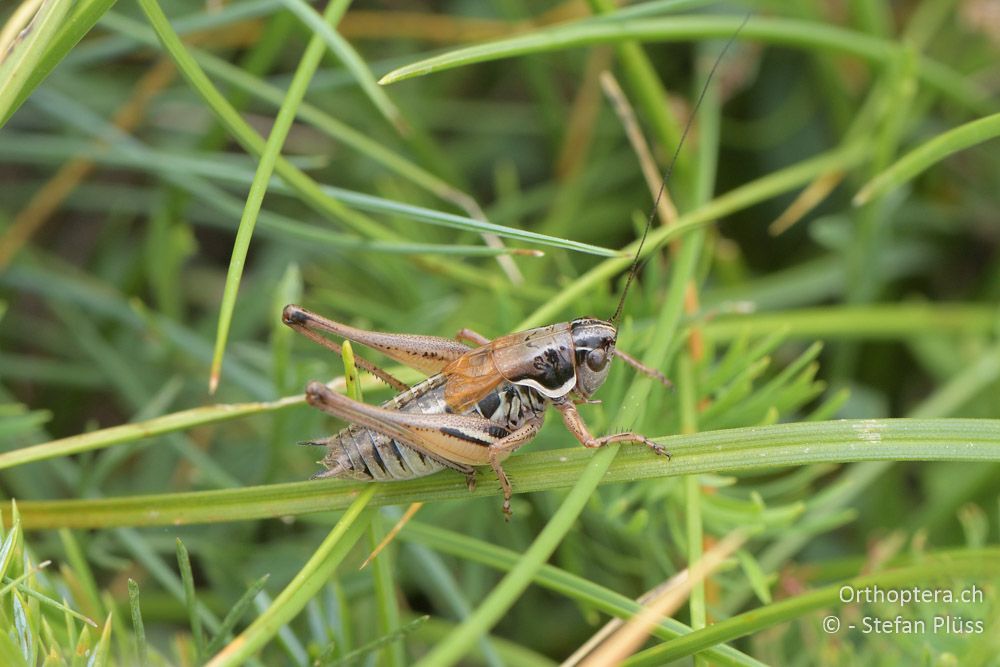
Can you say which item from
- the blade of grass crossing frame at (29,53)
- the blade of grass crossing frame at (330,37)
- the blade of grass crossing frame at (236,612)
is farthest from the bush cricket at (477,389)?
the blade of grass crossing frame at (29,53)

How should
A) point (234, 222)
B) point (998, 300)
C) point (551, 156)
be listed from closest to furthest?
point (998, 300) < point (234, 222) < point (551, 156)

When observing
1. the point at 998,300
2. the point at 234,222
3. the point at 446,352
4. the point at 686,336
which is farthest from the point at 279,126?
the point at 998,300

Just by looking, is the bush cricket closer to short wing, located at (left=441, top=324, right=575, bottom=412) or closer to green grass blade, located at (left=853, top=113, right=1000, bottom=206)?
short wing, located at (left=441, top=324, right=575, bottom=412)

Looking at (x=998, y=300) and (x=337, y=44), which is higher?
(x=998, y=300)

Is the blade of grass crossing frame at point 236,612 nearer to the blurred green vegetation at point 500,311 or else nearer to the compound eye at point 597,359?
the blurred green vegetation at point 500,311

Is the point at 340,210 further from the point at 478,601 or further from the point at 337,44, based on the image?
the point at 478,601

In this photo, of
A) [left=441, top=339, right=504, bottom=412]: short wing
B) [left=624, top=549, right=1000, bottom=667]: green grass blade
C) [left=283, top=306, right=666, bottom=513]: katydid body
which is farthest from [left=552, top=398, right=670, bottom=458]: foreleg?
[left=624, top=549, right=1000, bottom=667]: green grass blade
